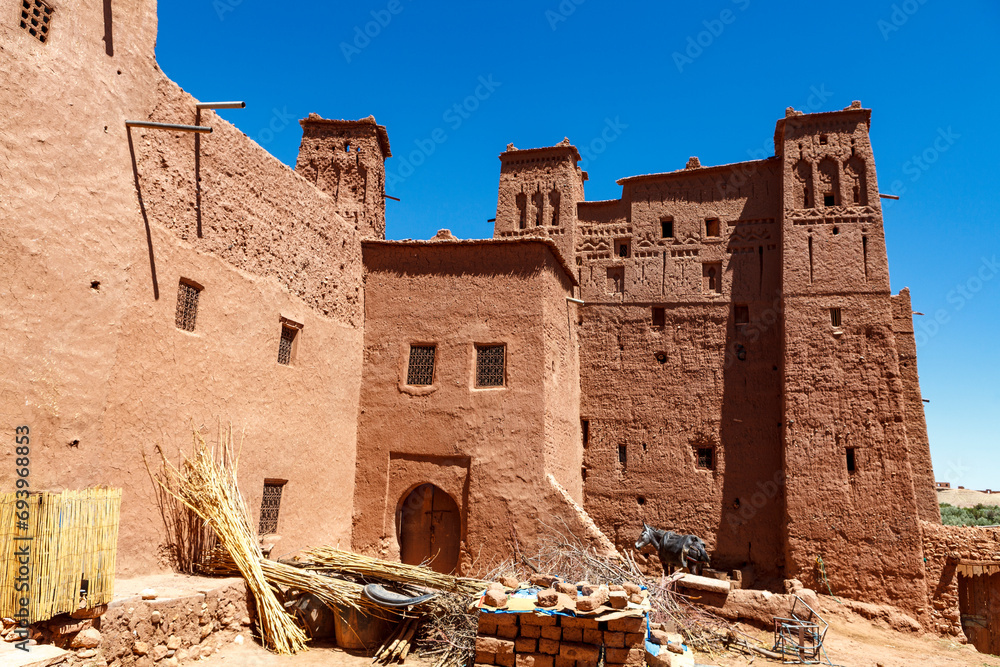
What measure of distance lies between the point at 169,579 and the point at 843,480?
15.7 metres

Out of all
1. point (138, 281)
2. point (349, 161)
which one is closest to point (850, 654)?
point (138, 281)

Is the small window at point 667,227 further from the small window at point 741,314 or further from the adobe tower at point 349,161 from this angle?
the adobe tower at point 349,161

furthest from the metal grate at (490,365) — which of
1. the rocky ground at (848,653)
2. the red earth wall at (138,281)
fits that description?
the rocky ground at (848,653)

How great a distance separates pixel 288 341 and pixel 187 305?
9.49 ft

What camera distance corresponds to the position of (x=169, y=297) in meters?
10.7

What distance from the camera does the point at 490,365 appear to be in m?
16.1

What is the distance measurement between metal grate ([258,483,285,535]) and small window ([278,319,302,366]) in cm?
246

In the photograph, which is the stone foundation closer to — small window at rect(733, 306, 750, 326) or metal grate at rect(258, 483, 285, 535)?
metal grate at rect(258, 483, 285, 535)

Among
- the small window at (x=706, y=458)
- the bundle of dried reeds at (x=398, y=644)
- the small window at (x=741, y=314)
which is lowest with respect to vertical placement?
the bundle of dried reeds at (x=398, y=644)

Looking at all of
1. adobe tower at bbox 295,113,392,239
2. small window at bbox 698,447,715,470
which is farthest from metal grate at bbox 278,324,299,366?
small window at bbox 698,447,715,470

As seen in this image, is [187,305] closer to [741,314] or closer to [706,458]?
[706,458]

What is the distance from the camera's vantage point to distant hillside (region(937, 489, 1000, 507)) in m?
43.3

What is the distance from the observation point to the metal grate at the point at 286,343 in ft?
44.7

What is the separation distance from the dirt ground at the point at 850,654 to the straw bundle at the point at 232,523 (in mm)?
306
